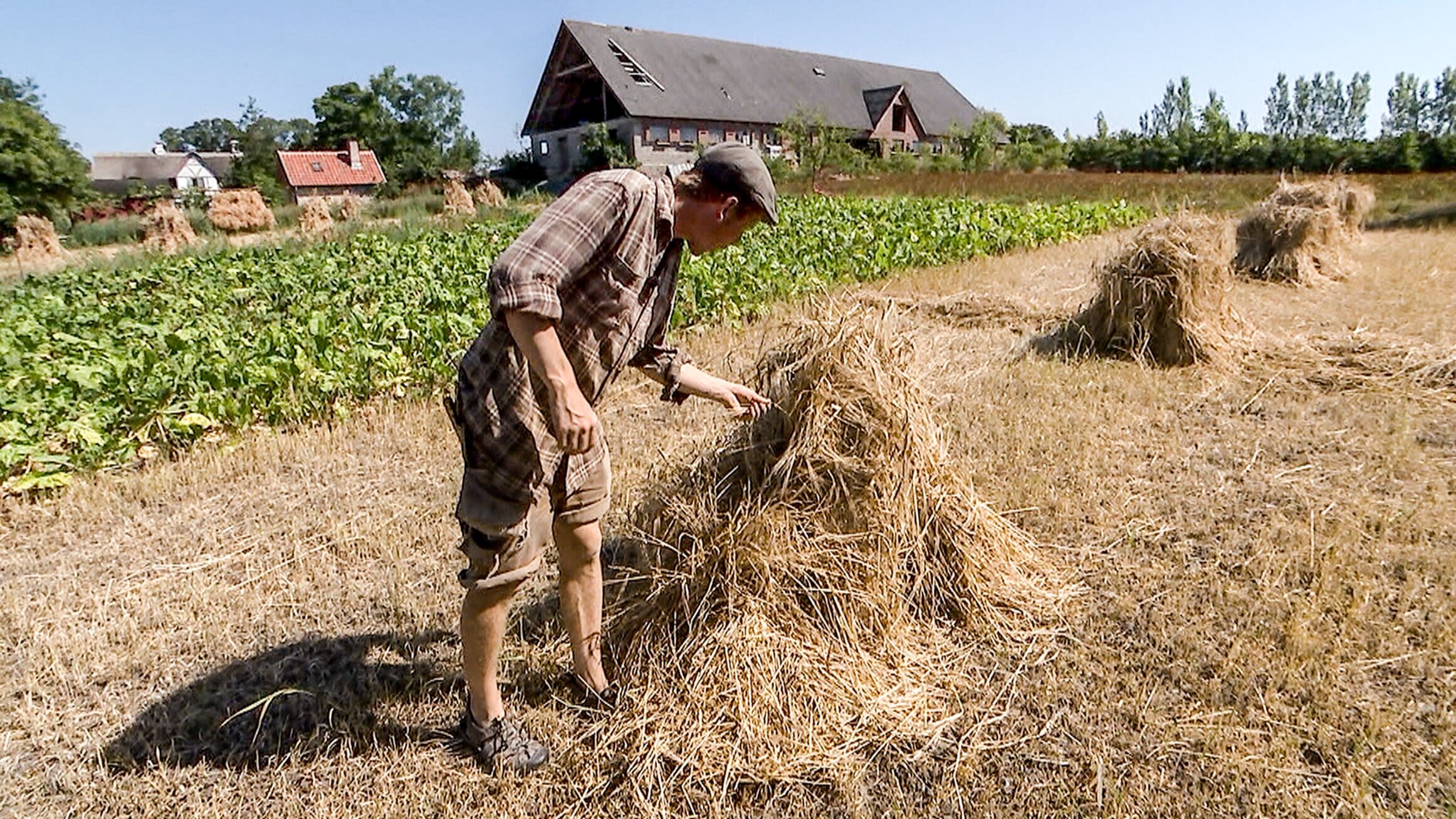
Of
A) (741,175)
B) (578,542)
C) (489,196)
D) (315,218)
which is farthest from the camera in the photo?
(489,196)

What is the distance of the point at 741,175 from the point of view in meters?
2.16

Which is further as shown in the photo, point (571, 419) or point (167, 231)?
point (167, 231)

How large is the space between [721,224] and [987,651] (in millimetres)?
2021

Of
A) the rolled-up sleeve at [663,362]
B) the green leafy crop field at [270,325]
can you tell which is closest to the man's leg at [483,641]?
the rolled-up sleeve at [663,362]

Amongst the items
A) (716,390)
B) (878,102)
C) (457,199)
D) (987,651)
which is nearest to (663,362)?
(716,390)

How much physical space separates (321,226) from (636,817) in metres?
27.6

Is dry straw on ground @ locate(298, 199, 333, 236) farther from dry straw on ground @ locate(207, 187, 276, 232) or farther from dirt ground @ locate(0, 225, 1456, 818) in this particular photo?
dirt ground @ locate(0, 225, 1456, 818)

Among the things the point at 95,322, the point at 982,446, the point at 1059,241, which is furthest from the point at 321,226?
the point at 982,446

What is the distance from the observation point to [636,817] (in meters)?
2.46

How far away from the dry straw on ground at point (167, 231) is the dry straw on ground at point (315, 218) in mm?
3143

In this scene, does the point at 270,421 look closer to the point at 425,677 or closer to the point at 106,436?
the point at 106,436

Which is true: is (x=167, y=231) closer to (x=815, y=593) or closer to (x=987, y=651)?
(x=815, y=593)

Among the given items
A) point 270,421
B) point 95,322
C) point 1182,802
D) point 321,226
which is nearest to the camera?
point 1182,802

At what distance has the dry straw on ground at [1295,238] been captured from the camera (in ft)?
35.5
